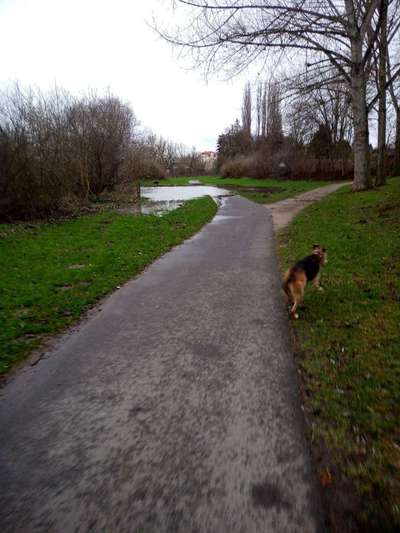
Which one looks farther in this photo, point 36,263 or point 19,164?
point 19,164

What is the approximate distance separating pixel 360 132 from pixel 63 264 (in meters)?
16.2

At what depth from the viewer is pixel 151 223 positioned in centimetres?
1432

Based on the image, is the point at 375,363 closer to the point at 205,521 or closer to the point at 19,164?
the point at 205,521

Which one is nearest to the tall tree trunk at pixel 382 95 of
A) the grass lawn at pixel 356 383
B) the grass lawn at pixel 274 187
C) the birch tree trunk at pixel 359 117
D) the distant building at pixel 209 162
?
the birch tree trunk at pixel 359 117

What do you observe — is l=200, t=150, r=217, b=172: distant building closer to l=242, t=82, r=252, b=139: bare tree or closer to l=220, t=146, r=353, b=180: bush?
l=242, t=82, r=252, b=139: bare tree

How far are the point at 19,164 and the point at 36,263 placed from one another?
29.2 ft

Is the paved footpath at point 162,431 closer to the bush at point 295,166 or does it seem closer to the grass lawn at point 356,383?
the grass lawn at point 356,383

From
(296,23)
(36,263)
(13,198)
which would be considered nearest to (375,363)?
(36,263)

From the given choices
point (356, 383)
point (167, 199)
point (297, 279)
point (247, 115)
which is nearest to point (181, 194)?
point (167, 199)

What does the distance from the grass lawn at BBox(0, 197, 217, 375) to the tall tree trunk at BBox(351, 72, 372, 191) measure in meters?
8.94

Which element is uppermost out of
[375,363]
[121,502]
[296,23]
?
[296,23]

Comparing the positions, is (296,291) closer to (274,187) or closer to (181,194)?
(181,194)

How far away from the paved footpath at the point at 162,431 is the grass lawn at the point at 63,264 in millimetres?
687

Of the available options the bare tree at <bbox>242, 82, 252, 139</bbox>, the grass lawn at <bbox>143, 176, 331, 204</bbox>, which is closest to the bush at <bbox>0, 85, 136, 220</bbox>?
the grass lawn at <bbox>143, 176, 331, 204</bbox>
